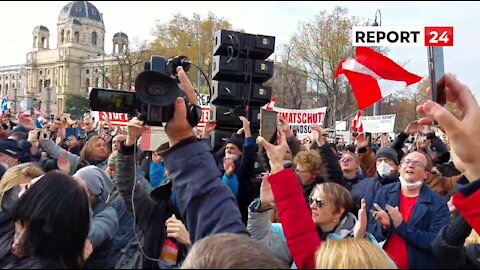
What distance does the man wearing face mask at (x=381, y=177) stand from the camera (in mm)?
4748

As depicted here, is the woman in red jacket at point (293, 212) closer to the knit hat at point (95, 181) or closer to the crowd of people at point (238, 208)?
the crowd of people at point (238, 208)

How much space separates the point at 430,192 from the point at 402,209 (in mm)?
237

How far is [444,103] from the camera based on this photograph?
7.61 feet

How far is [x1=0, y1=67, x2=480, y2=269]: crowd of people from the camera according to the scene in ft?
6.63

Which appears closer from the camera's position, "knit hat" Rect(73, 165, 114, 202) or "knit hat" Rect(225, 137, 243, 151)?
"knit hat" Rect(73, 165, 114, 202)

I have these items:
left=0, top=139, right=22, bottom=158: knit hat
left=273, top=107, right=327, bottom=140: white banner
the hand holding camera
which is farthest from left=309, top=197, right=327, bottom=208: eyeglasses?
left=273, top=107, right=327, bottom=140: white banner

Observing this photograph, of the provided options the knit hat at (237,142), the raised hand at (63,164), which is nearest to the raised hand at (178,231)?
the knit hat at (237,142)

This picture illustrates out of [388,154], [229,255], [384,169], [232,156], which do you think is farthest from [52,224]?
[388,154]

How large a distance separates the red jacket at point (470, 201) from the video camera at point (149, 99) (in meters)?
1.13

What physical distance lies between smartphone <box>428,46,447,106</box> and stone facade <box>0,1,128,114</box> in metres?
89.0

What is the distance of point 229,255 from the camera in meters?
1.50

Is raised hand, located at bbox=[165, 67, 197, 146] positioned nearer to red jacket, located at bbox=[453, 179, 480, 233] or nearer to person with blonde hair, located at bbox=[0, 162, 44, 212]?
red jacket, located at bbox=[453, 179, 480, 233]

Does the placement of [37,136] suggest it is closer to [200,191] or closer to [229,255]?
[200,191]

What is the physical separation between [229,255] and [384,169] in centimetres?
425
